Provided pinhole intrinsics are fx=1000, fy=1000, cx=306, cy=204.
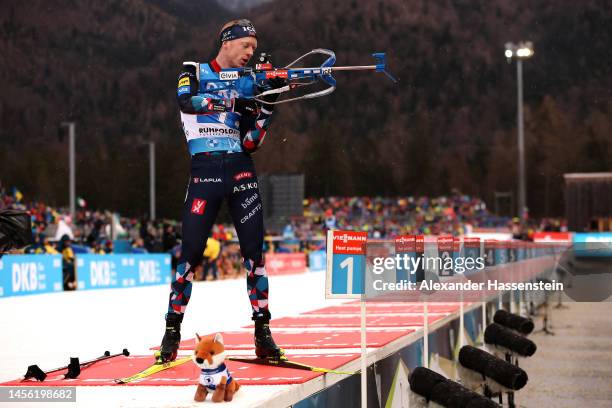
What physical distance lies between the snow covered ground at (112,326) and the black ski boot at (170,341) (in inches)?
27.6

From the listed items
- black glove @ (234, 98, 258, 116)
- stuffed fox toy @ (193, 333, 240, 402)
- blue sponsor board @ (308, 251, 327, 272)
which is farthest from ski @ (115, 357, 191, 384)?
blue sponsor board @ (308, 251, 327, 272)

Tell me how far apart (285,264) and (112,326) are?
2299 centimetres

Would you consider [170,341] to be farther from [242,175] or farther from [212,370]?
[212,370]

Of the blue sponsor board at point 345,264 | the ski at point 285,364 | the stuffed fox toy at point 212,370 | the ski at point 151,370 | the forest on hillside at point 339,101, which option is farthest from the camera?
the forest on hillside at point 339,101

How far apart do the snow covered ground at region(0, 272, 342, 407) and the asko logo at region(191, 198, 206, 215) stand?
1.31m

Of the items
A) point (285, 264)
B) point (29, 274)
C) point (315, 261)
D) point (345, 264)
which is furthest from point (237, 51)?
point (315, 261)

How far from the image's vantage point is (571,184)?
2247 inches

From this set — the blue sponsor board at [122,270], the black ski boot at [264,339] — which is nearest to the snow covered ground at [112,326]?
the black ski boot at [264,339]

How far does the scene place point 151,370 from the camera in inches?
235

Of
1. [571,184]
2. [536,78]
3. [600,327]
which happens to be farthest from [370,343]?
[536,78]

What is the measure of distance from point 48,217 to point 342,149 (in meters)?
101

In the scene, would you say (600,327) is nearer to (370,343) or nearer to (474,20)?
(370,343)

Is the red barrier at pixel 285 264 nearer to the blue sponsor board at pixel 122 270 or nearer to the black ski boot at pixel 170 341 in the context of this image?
the blue sponsor board at pixel 122 270

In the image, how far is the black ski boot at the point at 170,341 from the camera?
6.23 metres
